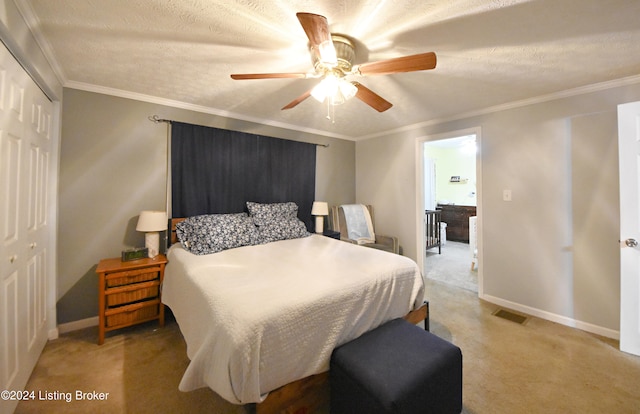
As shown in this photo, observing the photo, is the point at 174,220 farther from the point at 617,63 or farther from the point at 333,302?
the point at 617,63

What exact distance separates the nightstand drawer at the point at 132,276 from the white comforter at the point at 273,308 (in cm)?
22

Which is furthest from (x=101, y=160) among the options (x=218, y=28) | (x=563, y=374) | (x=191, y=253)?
(x=563, y=374)

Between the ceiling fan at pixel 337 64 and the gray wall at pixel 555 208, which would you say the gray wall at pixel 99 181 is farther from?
the gray wall at pixel 555 208

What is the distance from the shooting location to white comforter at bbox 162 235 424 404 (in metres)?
1.11

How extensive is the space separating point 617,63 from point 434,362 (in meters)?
2.67

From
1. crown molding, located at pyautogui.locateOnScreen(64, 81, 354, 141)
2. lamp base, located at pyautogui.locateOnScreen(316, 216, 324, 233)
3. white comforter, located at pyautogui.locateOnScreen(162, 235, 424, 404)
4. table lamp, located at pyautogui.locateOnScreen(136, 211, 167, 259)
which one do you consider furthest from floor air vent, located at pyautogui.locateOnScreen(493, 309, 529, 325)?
table lamp, located at pyautogui.locateOnScreen(136, 211, 167, 259)

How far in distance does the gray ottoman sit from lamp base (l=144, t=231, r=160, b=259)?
82.0 inches

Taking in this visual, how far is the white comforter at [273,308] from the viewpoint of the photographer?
111cm

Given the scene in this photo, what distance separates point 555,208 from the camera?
2471 mm

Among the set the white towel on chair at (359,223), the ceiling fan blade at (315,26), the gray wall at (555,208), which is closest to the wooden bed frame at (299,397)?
the ceiling fan blade at (315,26)

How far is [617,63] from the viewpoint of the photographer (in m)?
1.89

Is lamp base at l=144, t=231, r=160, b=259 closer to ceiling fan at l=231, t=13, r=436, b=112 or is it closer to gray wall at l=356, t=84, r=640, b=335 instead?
ceiling fan at l=231, t=13, r=436, b=112

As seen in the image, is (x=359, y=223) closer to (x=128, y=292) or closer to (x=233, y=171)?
(x=233, y=171)

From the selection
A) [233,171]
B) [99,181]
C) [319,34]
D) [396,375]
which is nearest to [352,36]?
[319,34]
